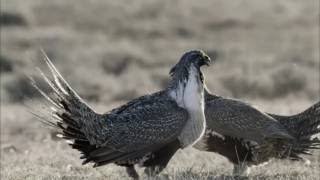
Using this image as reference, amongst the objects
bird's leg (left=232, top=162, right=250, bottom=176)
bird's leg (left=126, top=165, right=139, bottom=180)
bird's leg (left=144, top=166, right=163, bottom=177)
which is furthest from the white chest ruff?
bird's leg (left=232, top=162, right=250, bottom=176)

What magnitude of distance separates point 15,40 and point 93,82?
4.91m

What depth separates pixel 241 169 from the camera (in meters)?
9.23

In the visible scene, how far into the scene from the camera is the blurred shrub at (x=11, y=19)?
26573 mm

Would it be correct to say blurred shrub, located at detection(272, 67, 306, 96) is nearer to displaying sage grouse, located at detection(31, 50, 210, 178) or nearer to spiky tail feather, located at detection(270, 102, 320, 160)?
spiky tail feather, located at detection(270, 102, 320, 160)

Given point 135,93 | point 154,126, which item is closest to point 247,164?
point 154,126

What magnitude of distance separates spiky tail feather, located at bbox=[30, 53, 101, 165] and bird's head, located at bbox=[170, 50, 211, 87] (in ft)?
2.59

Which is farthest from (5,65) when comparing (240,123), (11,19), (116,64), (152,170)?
(152,170)

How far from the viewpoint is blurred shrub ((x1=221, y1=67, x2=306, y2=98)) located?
62.0 ft

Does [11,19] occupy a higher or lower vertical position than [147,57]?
higher

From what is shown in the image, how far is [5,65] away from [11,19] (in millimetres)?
6034

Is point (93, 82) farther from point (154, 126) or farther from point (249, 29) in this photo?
point (154, 126)

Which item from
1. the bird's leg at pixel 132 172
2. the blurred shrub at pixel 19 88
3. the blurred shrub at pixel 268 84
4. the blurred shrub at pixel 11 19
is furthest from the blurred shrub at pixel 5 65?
the bird's leg at pixel 132 172

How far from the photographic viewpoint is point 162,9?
1192 inches

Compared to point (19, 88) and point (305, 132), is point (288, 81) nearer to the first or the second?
point (19, 88)
